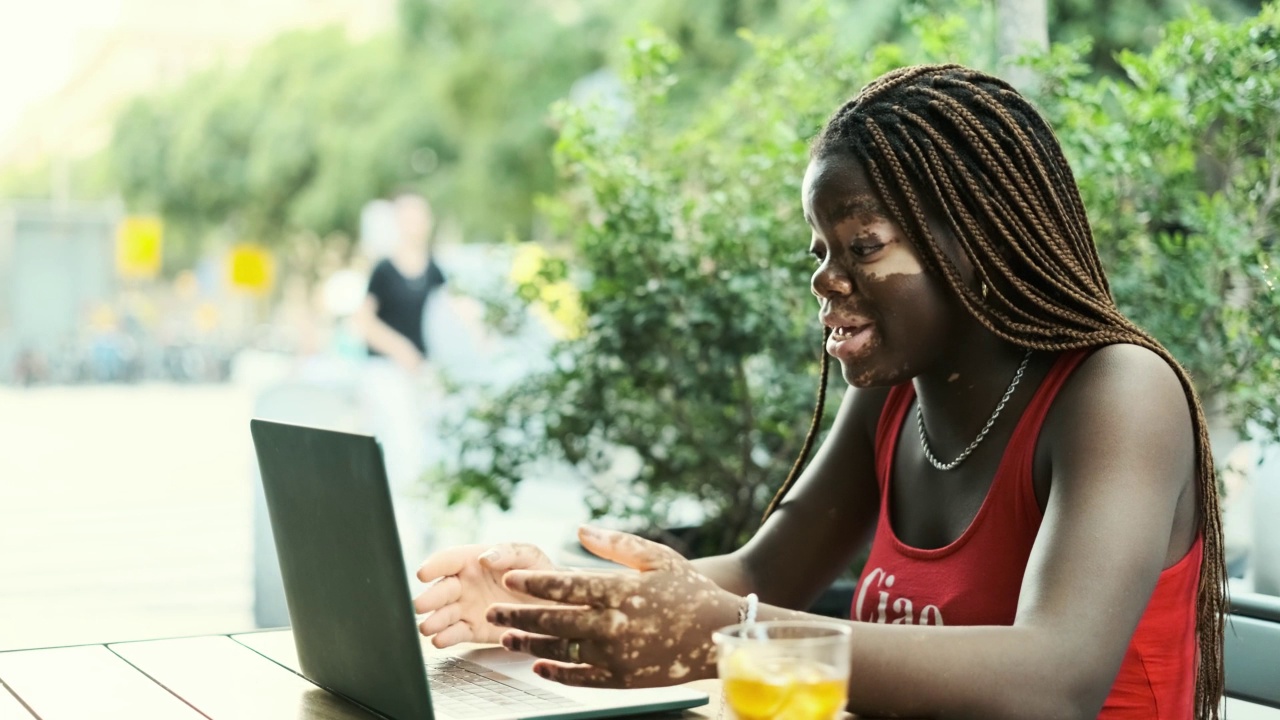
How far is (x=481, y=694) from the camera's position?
5.08 ft

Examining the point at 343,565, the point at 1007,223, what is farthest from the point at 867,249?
the point at 343,565

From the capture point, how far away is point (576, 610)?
1315mm

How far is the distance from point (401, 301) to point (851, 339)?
562cm

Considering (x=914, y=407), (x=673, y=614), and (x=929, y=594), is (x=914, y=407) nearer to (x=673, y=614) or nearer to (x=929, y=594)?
(x=929, y=594)

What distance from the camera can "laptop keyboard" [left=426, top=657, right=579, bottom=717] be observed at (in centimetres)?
147

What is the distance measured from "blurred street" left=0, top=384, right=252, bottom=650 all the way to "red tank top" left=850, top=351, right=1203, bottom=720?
1.11m

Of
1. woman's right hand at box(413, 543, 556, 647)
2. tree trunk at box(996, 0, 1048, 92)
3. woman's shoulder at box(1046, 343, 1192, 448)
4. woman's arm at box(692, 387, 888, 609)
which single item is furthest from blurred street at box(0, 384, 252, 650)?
tree trunk at box(996, 0, 1048, 92)

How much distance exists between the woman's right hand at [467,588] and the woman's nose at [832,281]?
0.47 m

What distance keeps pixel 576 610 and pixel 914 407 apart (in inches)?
33.5

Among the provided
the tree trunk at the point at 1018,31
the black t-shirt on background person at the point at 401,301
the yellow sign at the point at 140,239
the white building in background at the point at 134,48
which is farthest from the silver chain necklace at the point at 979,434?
the white building in background at the point at 134,48

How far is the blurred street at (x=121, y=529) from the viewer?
18.5 ft

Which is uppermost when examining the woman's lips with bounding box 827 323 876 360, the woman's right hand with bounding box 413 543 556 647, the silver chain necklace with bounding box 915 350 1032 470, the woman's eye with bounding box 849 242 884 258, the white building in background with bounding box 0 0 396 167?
the white building in background with bounding box 0 0 396 167

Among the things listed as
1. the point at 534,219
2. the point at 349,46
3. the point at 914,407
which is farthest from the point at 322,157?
the point at 914,407

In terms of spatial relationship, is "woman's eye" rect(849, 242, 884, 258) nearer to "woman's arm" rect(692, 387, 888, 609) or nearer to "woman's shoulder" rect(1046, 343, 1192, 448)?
"woman's shoulder" rect(1046, 343, 1192, 448)
